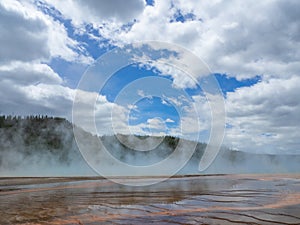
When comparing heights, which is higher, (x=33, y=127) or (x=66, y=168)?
(x=33, y=127)

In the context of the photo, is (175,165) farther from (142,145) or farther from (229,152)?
(229,152)

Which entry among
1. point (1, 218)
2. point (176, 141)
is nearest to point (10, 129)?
point (176, 141)

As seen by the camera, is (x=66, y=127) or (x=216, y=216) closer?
(x=216, y=216)

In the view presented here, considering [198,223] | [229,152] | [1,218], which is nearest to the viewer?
[198,223]

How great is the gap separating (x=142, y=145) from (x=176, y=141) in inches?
508

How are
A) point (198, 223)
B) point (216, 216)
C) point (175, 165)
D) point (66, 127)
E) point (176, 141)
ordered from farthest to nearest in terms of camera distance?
1. point (176, 141)
2. point (66, 127)
3. point (175, 165)
4. point (216, 216)
5. point (198, 223)

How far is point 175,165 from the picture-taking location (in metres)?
53.8

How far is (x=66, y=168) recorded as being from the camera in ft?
159

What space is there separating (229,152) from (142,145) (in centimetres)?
2943

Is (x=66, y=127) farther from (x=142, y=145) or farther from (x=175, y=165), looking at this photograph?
(x=175, y=165)

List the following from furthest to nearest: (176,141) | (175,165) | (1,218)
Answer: (176,141) → (175,165) → (1,218)

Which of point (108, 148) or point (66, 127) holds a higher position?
point (66, 127)

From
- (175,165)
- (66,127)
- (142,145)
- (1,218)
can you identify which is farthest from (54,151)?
(1,218)

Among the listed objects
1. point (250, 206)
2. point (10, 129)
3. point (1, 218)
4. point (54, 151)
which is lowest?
point (1, 218)
